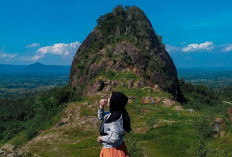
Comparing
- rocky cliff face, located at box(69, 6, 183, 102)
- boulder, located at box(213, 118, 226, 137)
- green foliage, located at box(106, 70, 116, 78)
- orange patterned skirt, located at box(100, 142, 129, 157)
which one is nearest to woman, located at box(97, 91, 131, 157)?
orange patterned skirt, located at box(100, 142, 129, 157)

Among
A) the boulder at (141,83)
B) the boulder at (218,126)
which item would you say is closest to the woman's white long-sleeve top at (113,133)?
the boulder at (218,126)

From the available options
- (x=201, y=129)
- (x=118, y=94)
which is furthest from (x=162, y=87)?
(x=118, y=94)

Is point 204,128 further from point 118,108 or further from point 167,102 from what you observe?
point 167,102

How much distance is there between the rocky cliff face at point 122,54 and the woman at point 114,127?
106 ft

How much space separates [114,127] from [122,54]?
124 ft

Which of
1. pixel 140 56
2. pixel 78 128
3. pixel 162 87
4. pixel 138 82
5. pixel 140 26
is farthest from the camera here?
pixel 140 26

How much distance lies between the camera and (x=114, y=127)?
15.7ft

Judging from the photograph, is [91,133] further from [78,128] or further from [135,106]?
[135,106]

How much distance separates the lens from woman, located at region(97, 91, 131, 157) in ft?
15.6

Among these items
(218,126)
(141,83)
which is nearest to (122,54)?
(141,83)

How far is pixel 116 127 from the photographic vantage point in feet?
15.7

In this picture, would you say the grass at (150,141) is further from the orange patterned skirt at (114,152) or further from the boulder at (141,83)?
the boulder at (141,83)

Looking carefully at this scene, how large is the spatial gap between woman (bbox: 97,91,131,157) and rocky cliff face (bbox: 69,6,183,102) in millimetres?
32324

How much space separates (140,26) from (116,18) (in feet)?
19.5
